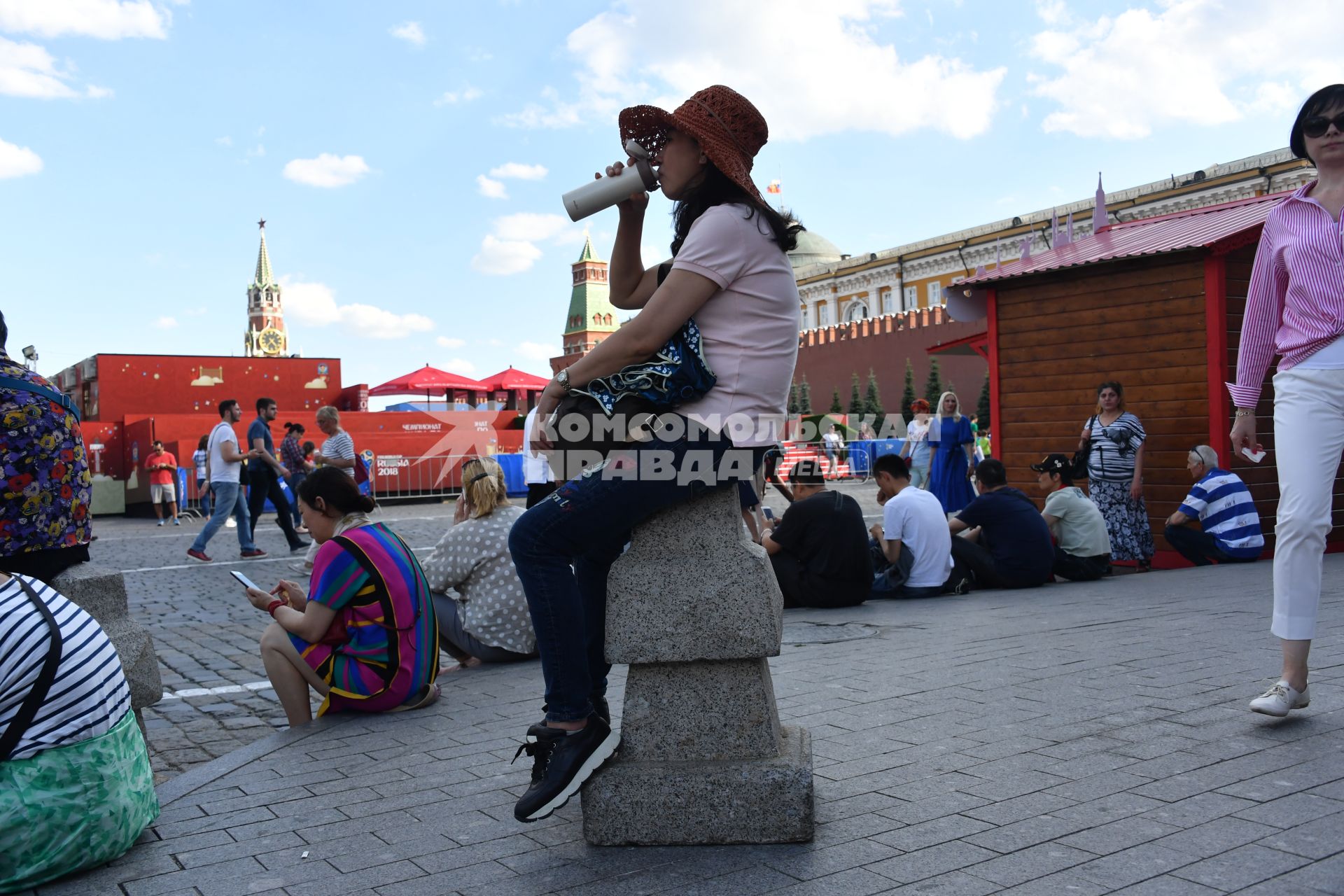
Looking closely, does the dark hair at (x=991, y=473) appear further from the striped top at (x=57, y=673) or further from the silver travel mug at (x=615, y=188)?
the striped top at (x=57, y=673)

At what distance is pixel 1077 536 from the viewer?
9.02m

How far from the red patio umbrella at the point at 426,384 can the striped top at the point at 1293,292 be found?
100 ft

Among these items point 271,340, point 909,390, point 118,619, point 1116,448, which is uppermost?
point 271,340

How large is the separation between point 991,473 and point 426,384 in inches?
1053

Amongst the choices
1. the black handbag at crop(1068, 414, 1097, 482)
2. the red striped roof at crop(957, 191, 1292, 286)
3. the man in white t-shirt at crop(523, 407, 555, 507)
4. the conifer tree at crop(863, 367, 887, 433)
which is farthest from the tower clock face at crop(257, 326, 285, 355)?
the black handbag at crop(1068, 414, 1097, 482)

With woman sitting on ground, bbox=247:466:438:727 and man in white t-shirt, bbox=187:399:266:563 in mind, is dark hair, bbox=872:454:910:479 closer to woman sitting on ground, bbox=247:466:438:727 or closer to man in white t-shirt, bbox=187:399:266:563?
woman sitting on ground, bbox=247:466:438:727

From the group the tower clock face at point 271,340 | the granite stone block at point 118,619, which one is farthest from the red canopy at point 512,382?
the tower clock face at point 271,340

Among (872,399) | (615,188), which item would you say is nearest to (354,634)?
(615,188)

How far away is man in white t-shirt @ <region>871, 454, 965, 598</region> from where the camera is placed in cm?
815

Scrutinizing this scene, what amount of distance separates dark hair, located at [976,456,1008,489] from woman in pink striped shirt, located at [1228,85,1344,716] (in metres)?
4.67

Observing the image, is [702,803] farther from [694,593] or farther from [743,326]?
[743,326]

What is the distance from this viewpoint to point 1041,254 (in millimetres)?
13055

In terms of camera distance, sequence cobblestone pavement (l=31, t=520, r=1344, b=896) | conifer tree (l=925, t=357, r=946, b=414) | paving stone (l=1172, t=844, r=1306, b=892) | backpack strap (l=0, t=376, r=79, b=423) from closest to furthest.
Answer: paving stone (l=1172, t=844, r=1306, b=892) < cobblestone pavement (l=31, t=520, r=1344, b=896) < backpack strap (l=0, t=376, r=79, b=423) < conifer tree (l=925, t=357, r=946, b=414)

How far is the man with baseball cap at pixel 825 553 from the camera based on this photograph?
300 inches
